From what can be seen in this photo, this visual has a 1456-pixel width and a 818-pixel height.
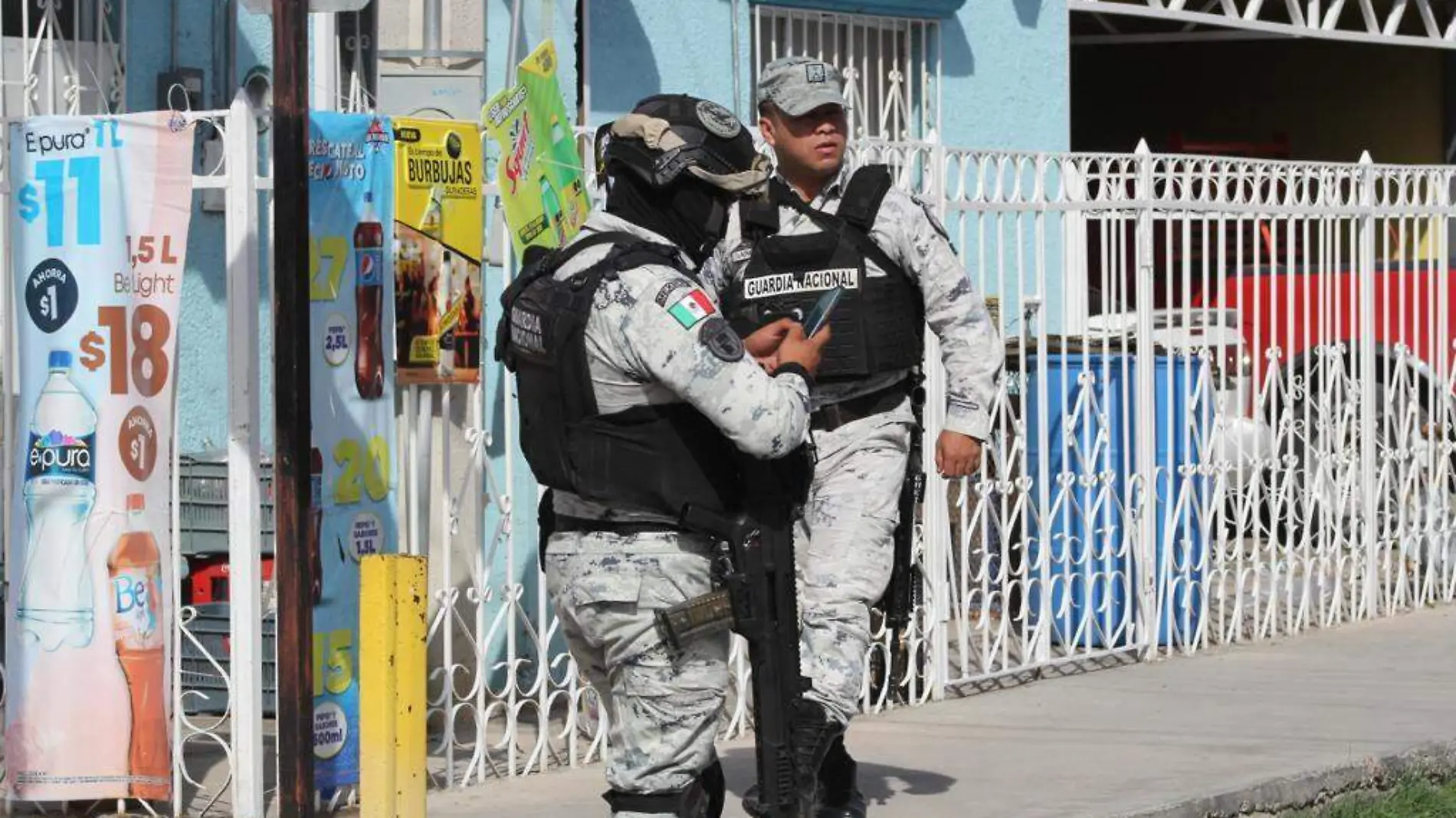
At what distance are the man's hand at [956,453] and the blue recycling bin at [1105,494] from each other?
2.54m

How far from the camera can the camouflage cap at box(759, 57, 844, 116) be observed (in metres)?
6.10

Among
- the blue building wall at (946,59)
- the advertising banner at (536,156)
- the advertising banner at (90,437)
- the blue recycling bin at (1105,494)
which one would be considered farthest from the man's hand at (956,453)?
the blue building wall at (946,59)

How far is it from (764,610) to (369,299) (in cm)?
219

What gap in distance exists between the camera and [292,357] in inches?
226

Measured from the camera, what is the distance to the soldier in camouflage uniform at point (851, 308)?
603 centimetres

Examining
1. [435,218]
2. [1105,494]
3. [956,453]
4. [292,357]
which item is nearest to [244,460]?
[292,357]

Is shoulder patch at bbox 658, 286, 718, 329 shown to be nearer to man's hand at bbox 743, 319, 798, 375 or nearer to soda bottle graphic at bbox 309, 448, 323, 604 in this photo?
man's hand at bbox 743, 319, 798, 375

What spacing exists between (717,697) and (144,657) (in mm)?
2224

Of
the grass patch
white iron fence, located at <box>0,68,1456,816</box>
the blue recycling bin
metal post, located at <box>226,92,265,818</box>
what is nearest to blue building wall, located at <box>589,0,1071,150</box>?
white iron fence, located at <box>0,68,1456,816</box>

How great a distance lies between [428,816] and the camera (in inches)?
254

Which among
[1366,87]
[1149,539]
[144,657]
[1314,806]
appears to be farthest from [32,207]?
[1366,87]

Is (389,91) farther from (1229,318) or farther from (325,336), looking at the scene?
(1229,318)

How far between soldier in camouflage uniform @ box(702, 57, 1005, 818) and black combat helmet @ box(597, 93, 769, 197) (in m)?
1.50

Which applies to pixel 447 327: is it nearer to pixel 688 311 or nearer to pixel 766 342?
pixel 766 342
